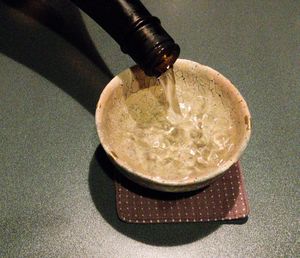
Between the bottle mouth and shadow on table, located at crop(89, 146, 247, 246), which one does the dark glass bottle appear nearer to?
the bottle mouth

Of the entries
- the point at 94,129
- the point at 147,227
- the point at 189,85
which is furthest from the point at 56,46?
the point at 147,227

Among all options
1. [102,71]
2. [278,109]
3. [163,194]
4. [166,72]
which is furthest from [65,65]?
[278,109]

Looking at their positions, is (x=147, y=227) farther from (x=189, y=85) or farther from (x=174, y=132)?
(x=189, y=85)

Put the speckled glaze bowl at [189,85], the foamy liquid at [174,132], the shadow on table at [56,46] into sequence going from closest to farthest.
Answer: the speckled glaze bowl at [189,85] < the foamy liquid at [174,132] < the shadow on table at [56,46]

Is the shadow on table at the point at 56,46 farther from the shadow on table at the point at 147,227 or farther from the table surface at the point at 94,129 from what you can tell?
the shadow on table at the point at 147,227

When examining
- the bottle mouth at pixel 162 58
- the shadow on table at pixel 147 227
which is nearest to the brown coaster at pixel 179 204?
the shadow on table at pixel 147 227

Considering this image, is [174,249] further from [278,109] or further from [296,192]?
[278,109]

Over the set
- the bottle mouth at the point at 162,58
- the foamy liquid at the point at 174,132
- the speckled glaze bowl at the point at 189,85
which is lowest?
the foamy liquid at the point at 174,132
